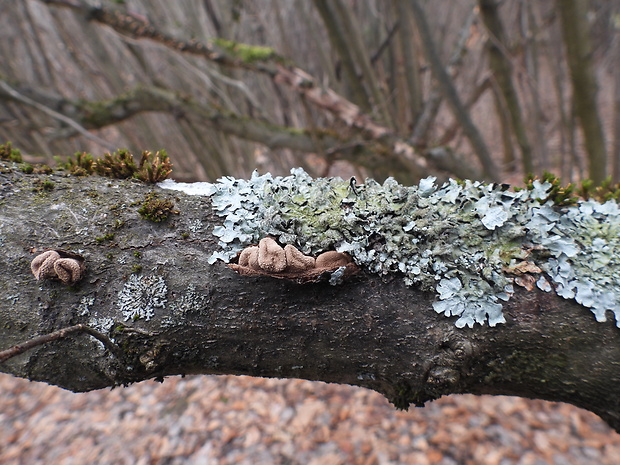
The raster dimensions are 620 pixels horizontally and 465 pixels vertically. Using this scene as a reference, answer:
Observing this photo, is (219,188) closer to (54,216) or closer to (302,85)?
(54,216)

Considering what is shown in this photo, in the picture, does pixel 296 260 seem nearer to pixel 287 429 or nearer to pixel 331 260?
pixel 331 260

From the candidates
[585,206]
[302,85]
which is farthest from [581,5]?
[585,206]

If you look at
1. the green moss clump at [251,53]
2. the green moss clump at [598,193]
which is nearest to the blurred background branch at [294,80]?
the green moss clump at [251,53]

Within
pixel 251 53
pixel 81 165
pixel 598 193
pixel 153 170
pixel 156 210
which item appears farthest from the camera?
pixel 251 53

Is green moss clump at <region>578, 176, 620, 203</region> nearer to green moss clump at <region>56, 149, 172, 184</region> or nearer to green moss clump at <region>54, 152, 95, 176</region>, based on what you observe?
green moss clump at <region>56, 149, 172, 184</region>

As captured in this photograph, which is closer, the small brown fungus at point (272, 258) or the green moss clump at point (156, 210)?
the small brown fungus at point (272, 258)

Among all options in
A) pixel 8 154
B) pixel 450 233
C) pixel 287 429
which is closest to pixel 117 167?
pixel 8 154

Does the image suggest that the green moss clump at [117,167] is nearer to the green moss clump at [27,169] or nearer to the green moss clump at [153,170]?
the green moss clump at [153,170]

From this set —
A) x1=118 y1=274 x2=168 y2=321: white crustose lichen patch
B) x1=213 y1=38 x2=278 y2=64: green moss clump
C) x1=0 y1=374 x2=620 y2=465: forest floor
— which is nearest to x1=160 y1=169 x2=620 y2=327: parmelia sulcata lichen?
x1=118 y1=274 x2=168 y2=321: white crustose lichen patch
